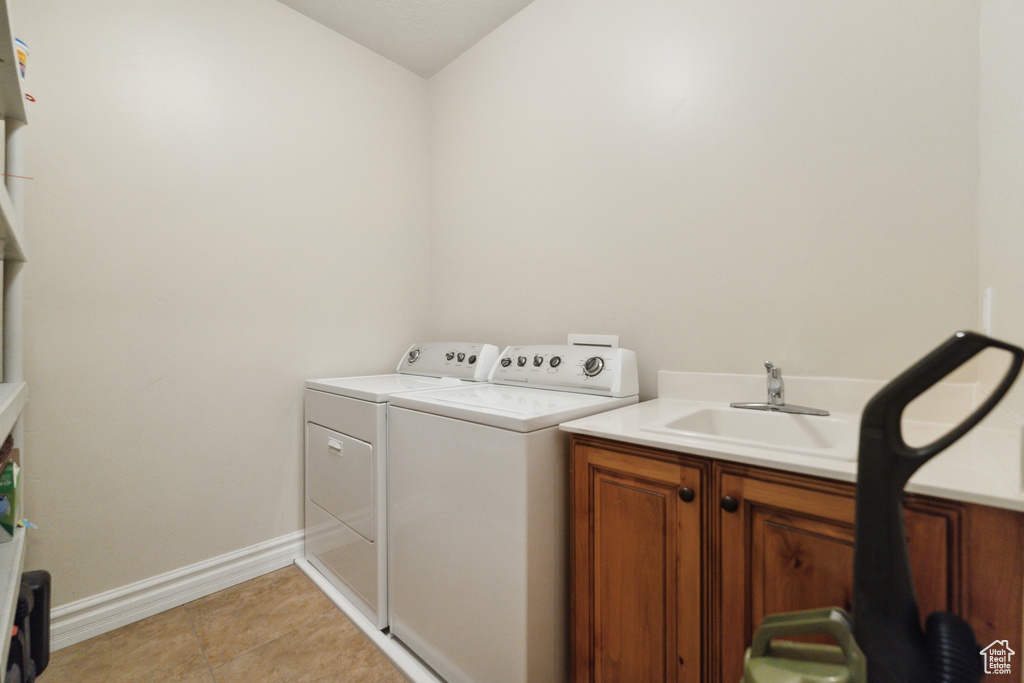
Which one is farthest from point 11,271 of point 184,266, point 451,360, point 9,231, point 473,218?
point 473,218

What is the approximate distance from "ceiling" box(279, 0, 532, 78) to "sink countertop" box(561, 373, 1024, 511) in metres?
2.08

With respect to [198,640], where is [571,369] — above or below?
above

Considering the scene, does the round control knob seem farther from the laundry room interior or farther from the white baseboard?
the white baseboard

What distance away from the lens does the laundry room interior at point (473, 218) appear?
1.16m

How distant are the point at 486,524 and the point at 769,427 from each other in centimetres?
88

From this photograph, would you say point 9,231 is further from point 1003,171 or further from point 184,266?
Result: point 1003,171

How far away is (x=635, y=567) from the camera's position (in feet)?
3.36

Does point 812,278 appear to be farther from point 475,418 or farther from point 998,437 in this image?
point 475,418

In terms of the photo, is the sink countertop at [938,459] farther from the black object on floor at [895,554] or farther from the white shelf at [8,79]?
the white shelf at [8,79]

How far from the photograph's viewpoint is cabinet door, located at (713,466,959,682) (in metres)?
0.69

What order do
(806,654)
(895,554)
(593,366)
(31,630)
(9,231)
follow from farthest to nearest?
(593,366)
(31,630)
(9,231)
(806,654)
(895,554)

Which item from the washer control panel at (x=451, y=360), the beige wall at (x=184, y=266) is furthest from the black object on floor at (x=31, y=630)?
the washer control panel at (x=451, y=360)

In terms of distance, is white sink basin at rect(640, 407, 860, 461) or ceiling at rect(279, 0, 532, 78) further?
ceiling at rect(279, 0, 532, 78)

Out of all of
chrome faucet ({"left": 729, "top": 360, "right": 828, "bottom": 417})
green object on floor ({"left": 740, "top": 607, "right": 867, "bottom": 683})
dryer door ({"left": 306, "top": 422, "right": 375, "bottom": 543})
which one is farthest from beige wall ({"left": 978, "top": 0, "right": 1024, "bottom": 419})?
dryer door ({"left": 306, "top": 422, "right": 375, "bottom": 543})
